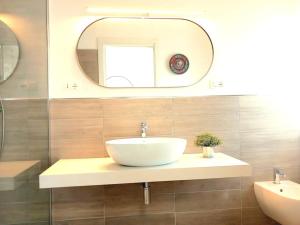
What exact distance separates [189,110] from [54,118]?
1.03 meters

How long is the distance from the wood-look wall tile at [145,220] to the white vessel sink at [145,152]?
0.61 metres

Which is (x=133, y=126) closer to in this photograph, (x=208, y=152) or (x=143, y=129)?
(x=143, y=129)

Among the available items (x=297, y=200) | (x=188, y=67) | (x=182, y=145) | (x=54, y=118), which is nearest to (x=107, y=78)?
(x=54, y=118)

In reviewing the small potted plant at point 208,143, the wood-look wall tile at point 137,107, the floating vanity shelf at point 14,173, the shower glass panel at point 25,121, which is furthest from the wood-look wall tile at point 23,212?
the small potted plant at point 208,143

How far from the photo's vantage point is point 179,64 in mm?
2254

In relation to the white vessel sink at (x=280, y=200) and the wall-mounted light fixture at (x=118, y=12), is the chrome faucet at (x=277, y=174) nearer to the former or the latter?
the white vessel sink at (x=280, y=200)

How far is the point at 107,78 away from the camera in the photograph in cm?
218

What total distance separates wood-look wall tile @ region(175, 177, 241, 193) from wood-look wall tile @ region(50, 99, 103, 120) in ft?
2.74

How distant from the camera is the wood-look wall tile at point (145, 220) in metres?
2.17

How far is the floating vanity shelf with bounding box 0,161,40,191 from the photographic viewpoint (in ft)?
4.69

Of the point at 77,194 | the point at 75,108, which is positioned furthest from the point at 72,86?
the point at 77,194

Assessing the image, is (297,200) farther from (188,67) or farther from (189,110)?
(188,67)

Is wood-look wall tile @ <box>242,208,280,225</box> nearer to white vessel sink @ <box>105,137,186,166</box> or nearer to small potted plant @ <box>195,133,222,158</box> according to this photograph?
small potted plant @ <box>195,133,222,158</box>

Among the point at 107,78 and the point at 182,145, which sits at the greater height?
the point at 107,78
